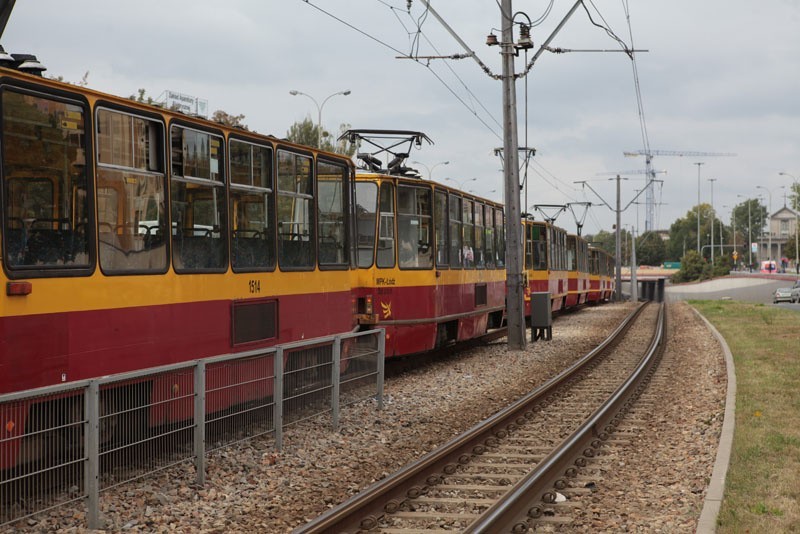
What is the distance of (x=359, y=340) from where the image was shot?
1159cm

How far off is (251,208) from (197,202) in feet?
3.43

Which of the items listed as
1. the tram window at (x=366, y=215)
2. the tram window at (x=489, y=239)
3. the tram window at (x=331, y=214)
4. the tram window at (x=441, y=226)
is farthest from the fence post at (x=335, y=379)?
the tram window at (x=489, y=239)

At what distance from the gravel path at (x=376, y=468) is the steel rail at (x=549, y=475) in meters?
0.39

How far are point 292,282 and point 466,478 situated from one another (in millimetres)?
3647

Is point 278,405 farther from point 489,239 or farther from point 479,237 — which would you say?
point 489,239

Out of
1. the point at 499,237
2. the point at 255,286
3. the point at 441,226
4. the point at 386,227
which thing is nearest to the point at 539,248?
the point at 499,237

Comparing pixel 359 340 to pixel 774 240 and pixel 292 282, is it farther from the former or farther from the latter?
pixel 774 240

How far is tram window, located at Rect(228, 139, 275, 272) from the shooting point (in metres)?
9.86

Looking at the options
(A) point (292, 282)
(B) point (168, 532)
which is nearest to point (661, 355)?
(A) point (292, 282)

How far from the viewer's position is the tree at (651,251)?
6687 inches

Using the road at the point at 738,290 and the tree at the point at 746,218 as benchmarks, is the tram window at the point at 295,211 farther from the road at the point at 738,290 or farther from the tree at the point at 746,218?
the tree at the point at 746,218

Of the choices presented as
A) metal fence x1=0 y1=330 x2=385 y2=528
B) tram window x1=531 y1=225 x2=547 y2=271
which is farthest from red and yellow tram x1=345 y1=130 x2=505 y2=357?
tram window x1=531 y1=225 x2=547 y2=271

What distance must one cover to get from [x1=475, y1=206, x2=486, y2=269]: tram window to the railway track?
7.11 meters

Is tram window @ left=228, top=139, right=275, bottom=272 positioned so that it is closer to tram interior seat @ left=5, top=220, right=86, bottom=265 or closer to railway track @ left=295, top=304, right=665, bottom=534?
tram interior seat @ left=5, top=220, right=86, bottom=265
